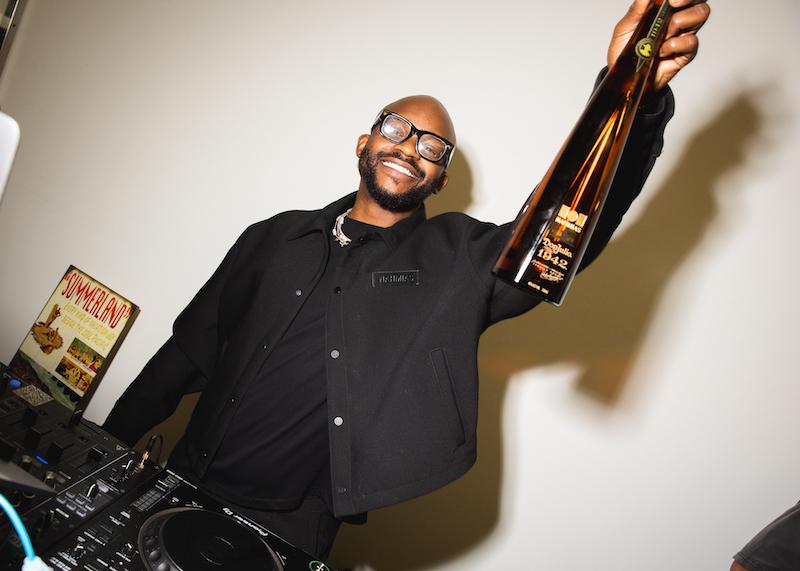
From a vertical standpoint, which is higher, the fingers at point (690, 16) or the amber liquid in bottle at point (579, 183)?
the fingers at point (690, 16)

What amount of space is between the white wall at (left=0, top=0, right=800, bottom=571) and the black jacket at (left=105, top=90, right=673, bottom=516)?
26.2 inches

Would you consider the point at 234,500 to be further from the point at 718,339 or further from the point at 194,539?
the point at 718,339

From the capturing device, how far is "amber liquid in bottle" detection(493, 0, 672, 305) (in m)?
0.75

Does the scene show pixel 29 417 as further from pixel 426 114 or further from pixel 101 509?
pixel 426 114

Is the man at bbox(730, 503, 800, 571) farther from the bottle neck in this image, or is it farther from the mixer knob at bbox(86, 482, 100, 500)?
the mixer knob at bbox(86, 482, 100, 500)

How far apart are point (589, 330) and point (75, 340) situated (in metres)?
2.02

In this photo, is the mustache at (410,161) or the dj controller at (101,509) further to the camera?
the mustache at (410,161)

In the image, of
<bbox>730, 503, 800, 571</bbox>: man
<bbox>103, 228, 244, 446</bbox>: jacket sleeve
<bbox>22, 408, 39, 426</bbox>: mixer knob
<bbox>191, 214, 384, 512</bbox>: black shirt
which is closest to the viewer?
<bbox>22, 408, 39, 426</bbox>: mixer knob

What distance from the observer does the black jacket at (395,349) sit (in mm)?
1133

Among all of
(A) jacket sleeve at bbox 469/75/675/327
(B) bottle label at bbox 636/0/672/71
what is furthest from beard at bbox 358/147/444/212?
(B) bottle label at bbox 636/0/672/71

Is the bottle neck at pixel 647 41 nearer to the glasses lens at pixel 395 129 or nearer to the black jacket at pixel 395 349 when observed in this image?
the black jacket at pixel 395 349

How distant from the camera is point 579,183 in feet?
2.74

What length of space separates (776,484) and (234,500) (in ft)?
5.46

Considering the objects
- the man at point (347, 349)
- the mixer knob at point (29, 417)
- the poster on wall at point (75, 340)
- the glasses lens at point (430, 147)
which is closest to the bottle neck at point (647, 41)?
the man at point (347, 349)
